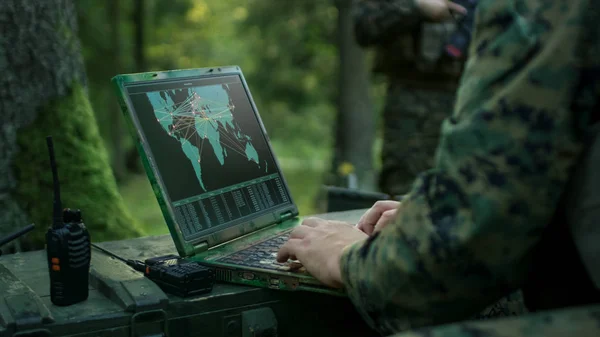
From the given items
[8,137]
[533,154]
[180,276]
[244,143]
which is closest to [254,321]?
[180,276]

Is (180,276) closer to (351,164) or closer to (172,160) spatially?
(172,160)

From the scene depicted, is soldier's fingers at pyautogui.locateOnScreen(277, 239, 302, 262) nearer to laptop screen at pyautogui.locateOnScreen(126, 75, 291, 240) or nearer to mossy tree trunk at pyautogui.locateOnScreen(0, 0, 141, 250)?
laptop screen at pyautogui.locateOnScreen(126, 75, 291, 240)

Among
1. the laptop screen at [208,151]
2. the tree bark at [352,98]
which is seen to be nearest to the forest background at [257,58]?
the tree bark at [352,98]

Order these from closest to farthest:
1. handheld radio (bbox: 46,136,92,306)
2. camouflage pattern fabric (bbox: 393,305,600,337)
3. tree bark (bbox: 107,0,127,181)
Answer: camouflage pattern fabric (bbox: 393,305,600,337) → handheld radio (bbox: 46,136,92,306) → tree bark (bbox: 107,0,127,181)

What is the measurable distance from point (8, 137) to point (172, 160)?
1.14 m

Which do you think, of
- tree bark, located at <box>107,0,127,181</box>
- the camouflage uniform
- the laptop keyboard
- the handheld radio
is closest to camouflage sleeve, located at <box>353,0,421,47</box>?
the camouflage uniform

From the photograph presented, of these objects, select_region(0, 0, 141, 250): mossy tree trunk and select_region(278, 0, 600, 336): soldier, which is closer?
select_region(278, 0, 600, 336): soldier

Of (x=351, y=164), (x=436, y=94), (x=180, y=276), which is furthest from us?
(x=351, y=164)

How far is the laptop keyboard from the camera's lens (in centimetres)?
216

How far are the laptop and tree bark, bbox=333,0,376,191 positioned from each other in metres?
7.87

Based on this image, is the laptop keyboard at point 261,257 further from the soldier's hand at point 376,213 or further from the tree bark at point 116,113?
the tree bark at point 116,113

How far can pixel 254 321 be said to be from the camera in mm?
2133

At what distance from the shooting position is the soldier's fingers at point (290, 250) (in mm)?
2068

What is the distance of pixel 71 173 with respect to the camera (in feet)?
10.7
